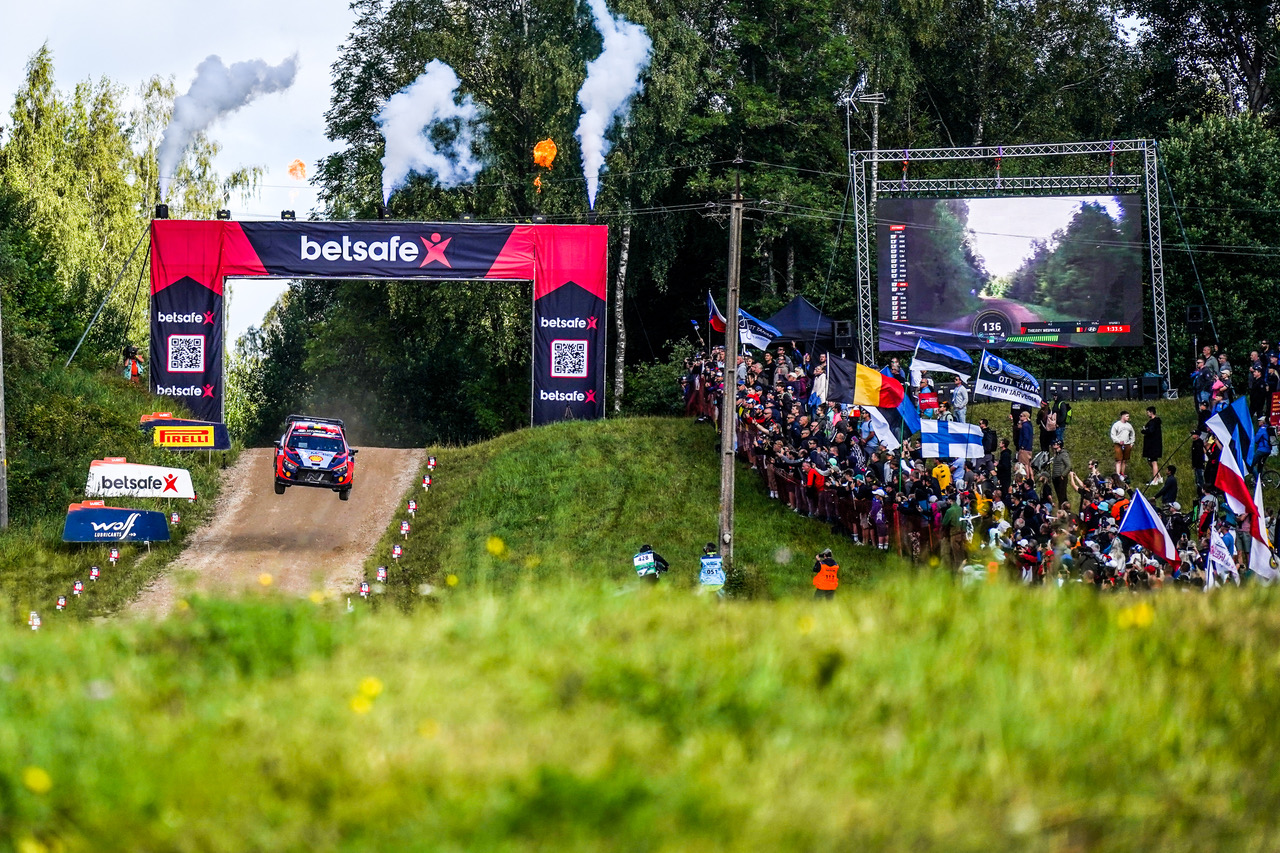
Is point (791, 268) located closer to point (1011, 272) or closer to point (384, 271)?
point (1011, 272)

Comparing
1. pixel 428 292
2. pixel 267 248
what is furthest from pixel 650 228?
pixel 267 248

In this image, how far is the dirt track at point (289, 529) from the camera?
2873 cm

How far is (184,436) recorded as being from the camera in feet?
105

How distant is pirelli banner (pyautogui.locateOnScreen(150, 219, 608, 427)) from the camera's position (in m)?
37.7

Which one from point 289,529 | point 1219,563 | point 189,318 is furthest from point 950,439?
point 189,318

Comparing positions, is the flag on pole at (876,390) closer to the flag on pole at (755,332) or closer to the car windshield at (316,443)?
the flag on pole at (755,332)

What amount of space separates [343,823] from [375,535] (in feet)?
90.4

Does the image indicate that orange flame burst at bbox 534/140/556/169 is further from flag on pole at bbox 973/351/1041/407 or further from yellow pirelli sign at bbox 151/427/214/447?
flag on pole at bbox 973/351/1041/407

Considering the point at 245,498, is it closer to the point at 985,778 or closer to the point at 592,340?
the point at 592,340

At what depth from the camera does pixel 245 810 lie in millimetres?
5945

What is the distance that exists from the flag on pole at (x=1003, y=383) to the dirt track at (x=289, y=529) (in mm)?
13574

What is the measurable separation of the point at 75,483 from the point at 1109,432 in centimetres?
2625

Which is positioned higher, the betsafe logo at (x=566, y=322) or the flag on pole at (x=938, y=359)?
the betsafe logo at (x=566, y=322)

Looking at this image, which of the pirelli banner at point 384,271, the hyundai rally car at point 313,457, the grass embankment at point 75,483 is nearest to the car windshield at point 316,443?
the hyundai rally car at point 313,457
